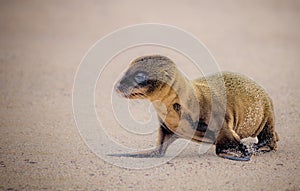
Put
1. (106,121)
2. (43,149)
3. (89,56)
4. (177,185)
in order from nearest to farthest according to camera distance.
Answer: (177,185) < (43,149) < (106,121) < (89,56)

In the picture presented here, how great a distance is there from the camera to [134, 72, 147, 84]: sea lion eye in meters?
4.66

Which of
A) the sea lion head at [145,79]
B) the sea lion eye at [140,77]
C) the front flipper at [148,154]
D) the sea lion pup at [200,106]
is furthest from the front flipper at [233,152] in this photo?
the sea lion eye at [140,77]

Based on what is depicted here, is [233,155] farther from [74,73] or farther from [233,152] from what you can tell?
[74,73]

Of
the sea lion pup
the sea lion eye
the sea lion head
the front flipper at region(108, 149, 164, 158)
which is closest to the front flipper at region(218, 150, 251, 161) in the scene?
the sea lion pup

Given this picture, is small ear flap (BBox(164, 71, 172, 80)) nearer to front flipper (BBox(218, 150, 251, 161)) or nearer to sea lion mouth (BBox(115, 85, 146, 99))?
sea lion mouth (BBox(115, 85, 146, 99))

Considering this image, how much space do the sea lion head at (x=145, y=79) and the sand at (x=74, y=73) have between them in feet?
2.29

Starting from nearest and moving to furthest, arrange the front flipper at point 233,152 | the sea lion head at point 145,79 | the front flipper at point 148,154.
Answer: the sea lion head at point 145,79 < the front flipper at point 233,152 < the front flipper at point 148,154

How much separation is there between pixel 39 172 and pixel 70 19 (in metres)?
8.08

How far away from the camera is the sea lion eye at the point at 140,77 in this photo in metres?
4.66

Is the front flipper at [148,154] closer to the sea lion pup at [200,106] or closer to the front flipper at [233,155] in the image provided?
the sea lion pup at [200,106]

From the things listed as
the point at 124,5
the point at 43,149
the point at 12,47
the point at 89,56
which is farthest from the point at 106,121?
the point at 124,5

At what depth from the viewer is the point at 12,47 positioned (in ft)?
33.7

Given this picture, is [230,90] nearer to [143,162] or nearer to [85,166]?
[143,162]

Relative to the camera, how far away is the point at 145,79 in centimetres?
467
